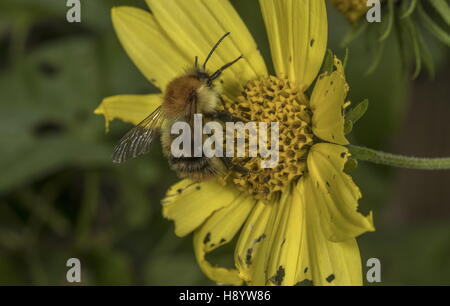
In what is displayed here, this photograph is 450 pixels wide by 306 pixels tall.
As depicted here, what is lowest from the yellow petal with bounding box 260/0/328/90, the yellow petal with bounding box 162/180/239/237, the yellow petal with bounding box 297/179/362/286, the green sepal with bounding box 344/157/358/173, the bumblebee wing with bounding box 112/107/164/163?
the yellow petal with bounding box 297/179/362/286

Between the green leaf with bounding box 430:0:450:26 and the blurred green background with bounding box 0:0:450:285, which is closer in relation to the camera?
the green leaf with bounding box 430:0:450:26

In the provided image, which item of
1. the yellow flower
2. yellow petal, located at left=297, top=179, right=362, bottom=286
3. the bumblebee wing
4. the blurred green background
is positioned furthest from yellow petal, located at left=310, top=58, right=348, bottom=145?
the blurred green background

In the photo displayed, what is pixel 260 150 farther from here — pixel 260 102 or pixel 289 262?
pixel 289 262

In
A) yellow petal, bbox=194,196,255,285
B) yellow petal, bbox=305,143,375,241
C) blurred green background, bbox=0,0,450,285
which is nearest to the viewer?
yellow petal, bbox=305,143,375,241

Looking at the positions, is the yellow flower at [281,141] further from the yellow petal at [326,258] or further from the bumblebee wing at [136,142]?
the bumblebee wing at [136,142]

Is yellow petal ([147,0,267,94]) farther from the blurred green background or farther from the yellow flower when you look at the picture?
the blurred green background

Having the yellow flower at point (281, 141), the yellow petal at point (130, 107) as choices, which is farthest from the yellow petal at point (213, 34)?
the yellow petal at point (130, 107)
